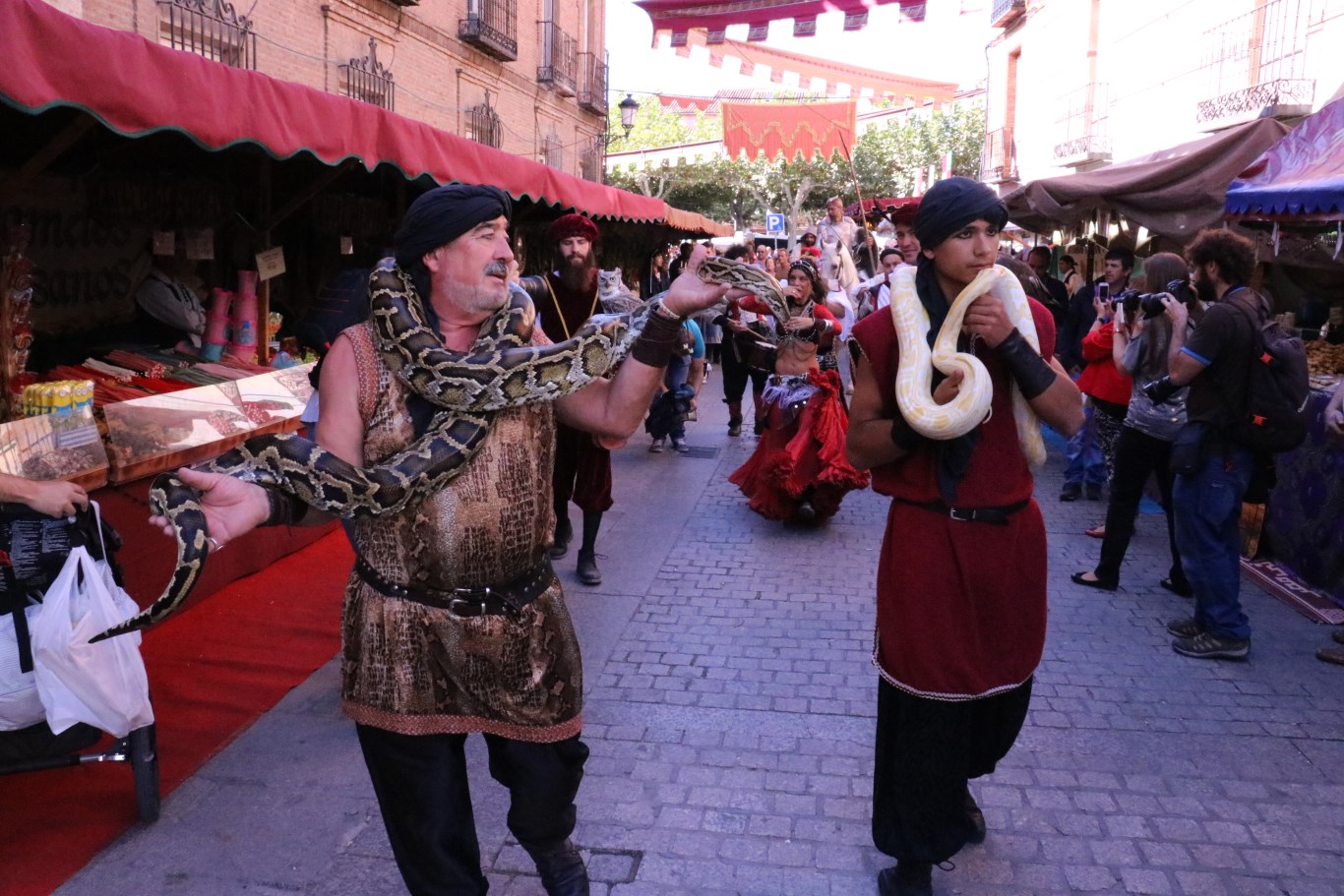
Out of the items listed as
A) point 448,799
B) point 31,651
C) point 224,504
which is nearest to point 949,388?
point 448,799

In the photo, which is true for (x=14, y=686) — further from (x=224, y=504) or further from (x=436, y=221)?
(x=436, y=221)

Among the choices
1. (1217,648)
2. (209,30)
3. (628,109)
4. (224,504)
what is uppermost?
(628,109)

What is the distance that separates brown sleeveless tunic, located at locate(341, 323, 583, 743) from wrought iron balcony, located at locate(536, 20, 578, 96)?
Answer: 20704 mm

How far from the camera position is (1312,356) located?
888cm

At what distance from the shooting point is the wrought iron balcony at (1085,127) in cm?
2006

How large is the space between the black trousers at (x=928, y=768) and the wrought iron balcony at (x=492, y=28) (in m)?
16.7

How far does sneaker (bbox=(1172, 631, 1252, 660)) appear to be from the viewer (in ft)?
18.4

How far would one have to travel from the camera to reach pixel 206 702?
195 inches

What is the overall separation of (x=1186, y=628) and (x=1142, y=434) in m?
1.29

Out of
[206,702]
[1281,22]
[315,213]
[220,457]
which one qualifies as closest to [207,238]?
[315,213]

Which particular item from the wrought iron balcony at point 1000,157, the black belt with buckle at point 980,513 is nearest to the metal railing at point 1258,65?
the black belt with buckle at point 980,513

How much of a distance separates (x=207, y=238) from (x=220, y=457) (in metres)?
6.74

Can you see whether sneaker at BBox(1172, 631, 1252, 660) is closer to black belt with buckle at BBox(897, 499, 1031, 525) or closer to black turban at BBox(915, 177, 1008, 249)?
black belt with buckle at BBox(897, 499, 1031, 525)

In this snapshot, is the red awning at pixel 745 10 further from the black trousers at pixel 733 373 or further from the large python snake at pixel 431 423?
the large python snake at pixel 431 423
